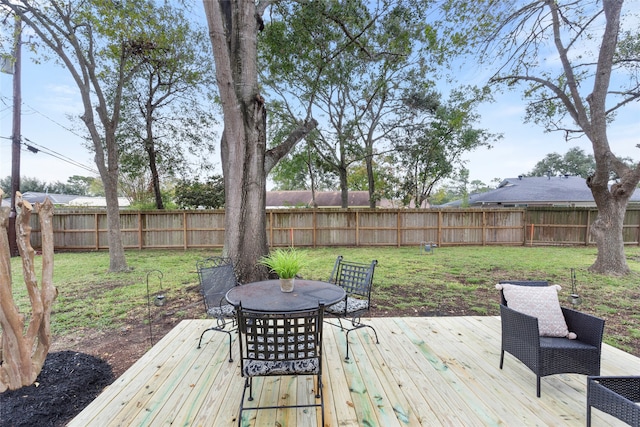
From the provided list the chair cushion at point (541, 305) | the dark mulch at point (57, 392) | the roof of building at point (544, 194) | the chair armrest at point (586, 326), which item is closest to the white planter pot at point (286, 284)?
the dark mulch at point (57, 392)

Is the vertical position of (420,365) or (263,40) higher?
(263,40)

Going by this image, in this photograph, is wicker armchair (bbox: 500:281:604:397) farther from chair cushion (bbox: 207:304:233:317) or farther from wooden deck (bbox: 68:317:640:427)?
chair cushion (bbox: 207:304:233:317)

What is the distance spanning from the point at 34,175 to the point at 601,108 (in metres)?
43.3

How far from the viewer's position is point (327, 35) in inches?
253

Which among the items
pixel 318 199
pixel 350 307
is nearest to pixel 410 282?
pixel 350 307

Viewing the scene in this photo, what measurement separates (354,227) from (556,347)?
913 cm

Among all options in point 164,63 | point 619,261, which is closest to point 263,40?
point 164,63

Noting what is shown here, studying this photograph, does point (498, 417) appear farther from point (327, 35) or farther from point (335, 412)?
point (327, 35)

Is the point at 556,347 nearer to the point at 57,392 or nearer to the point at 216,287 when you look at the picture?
the point at 216,287

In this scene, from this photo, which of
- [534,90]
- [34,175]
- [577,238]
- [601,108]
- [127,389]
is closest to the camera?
[127,389]

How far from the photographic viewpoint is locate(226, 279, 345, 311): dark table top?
7.13 feet

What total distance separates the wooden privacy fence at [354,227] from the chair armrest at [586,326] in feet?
28.8

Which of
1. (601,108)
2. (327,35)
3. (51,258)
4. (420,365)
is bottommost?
(420,365)

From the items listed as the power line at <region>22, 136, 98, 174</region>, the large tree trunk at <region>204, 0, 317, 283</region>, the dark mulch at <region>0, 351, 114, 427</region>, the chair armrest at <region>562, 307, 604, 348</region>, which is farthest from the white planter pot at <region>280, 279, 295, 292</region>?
the power line at <region>22, 136, 98, 174</region>
